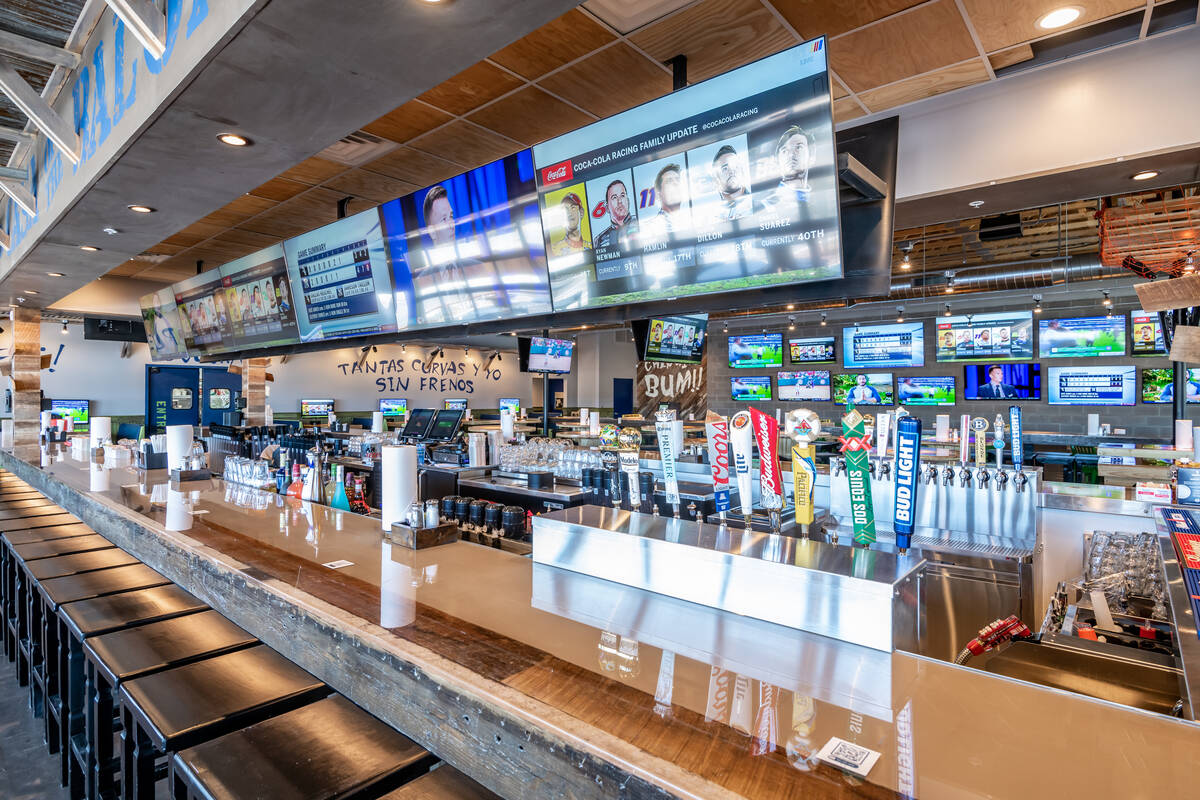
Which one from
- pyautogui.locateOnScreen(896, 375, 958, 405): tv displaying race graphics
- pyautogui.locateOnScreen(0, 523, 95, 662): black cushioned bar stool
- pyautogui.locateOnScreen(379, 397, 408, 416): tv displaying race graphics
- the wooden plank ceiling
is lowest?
pyautogui.locateOnScreen(0, 523, 95, 662): black cushioned bar stool

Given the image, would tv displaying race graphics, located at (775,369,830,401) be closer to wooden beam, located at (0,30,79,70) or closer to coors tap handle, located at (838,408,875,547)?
coors tap handle, located at (838,408,875,547)

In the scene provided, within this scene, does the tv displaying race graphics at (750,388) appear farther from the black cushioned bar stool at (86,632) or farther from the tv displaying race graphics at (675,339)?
the black cushioned bar stool at (86,632)

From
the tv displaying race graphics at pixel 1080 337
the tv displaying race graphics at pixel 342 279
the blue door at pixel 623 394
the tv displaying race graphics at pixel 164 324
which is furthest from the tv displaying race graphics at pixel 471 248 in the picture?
the blue door at pixel 623 394

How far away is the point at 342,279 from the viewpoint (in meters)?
4.19

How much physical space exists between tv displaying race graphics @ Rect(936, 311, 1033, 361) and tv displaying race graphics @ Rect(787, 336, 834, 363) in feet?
5.29

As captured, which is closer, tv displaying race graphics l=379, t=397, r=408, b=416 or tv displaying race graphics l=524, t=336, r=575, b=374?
tv displaying race graphics l=524, t=336, r=575, b=374

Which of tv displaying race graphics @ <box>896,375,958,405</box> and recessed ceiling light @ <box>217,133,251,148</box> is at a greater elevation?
recessed ceiling light @ <box>217,133,251,148</box>

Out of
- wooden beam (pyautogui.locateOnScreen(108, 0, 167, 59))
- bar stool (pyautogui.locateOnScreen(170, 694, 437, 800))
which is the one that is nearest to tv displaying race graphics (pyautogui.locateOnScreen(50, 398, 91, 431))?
wooden beam (pyautogui.locateOnScreen(108, 0, 167, 59))

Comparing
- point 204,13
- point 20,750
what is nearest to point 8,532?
point 20,750

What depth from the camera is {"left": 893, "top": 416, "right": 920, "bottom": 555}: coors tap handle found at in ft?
5.38

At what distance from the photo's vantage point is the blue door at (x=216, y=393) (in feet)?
36.1

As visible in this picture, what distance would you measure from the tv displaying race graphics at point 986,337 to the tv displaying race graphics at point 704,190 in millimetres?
8073

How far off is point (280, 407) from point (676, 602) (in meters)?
12.0

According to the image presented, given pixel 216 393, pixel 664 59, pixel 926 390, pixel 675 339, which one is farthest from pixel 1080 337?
pixel 216 393
